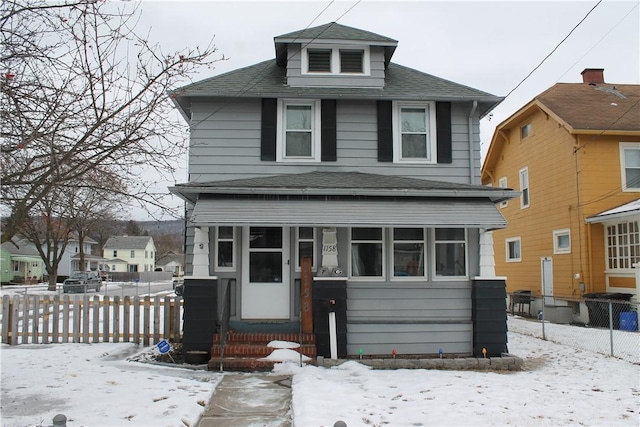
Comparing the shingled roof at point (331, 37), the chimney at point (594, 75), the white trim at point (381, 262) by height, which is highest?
the chimney at point (594, 75)

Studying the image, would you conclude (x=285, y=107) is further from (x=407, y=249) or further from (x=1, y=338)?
(x=1, y=338)

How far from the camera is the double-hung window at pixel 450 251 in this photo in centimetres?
1045

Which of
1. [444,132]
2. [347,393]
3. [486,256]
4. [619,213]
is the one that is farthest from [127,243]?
[347,393]

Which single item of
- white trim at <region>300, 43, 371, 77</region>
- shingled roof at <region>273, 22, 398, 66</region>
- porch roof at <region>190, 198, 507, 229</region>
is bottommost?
porch roof at <region>190, 198, 507, 229</region>

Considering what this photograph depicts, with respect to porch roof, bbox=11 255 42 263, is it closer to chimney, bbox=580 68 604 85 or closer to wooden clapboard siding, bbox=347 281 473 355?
wooden clapboard siding, bbox=347 281 473 355

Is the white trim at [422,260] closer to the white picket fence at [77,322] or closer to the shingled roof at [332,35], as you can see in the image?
the shingled roof at [332,35]

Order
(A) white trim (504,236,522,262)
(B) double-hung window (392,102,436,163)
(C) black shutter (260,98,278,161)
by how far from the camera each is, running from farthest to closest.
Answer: (A) white trim (504,236,522,262), (B) double-hung window (392,102,436,163), (C) black shutter (260,98,278,161)

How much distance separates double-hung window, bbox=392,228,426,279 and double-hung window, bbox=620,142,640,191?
10.5 m

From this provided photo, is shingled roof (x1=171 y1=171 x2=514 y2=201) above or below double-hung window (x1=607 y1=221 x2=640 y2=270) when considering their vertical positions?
above

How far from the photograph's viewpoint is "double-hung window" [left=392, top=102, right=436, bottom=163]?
11141 mm

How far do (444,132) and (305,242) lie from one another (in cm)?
386

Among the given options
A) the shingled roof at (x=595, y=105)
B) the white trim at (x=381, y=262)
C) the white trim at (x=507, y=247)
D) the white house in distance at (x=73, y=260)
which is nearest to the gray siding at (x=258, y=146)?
the white trim at (x=381, y=262)

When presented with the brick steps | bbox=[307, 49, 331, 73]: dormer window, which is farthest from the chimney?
the brick steps

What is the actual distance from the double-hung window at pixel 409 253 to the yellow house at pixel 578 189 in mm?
8081
